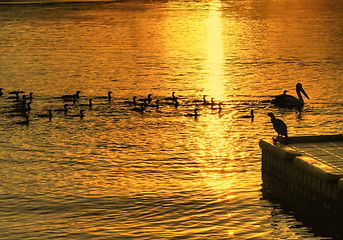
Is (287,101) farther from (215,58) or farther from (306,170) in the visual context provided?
(215,58)

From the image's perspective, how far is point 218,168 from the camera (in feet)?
85.7

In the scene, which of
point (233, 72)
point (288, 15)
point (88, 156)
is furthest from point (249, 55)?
point (288, 15)

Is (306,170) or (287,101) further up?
(287,101)

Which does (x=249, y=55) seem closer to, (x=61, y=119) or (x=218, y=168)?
(x=61, y=119)

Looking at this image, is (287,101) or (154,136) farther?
(287,101)

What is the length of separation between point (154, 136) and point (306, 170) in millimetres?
12106

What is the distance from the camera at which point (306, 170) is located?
67.3ft

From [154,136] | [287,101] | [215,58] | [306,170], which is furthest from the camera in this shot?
[215,58]

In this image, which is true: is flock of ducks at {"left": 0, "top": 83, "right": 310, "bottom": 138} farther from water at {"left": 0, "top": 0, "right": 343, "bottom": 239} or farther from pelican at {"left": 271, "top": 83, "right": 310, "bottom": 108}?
water at {"left": 0, "top": 0, "right": 343, "bottom": 239}

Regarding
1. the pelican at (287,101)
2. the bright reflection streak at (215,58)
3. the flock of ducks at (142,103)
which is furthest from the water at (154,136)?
the pelican at (287,101)

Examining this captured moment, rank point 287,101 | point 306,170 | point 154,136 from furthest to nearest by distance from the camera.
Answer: point 287,101, point 154,136, point 306,170

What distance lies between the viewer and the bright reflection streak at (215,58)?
44.1 metres

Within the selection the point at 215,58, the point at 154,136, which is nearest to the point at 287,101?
the point at 154,136

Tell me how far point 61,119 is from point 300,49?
125 ft
